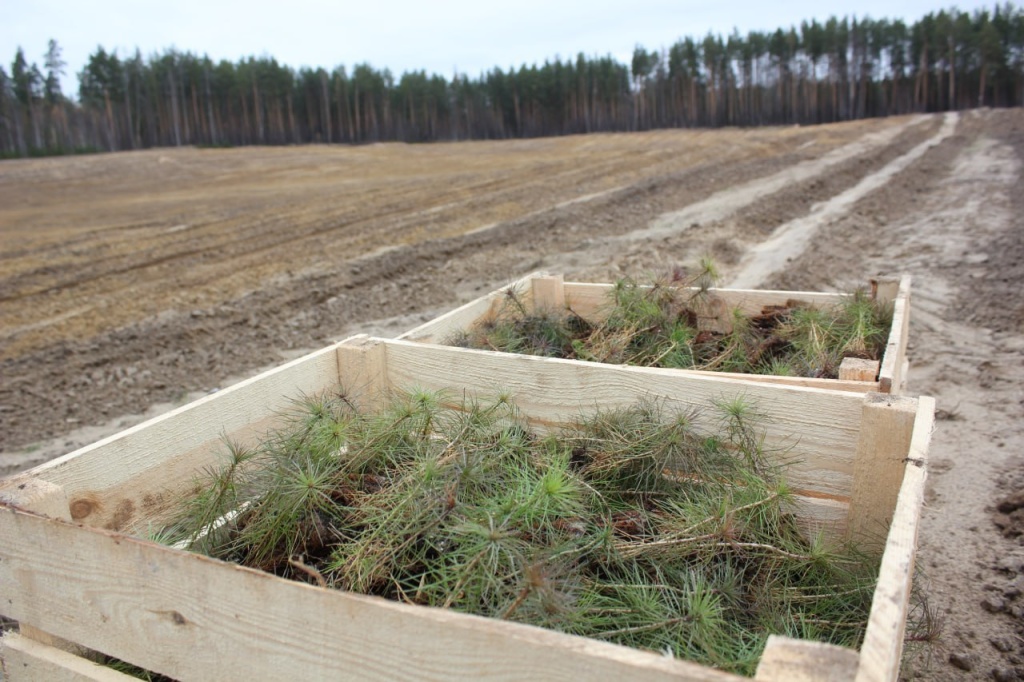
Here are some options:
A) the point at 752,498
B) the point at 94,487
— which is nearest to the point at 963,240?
the point at 752,498

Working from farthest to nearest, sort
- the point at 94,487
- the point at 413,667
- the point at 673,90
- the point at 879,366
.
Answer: the point at 673,90
the point at 879,366
the point at 94,487
the point at 413,667

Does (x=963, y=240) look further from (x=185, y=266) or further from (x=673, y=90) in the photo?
(x=673, y=90)

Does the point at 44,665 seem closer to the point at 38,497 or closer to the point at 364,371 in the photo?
the point at 38,497

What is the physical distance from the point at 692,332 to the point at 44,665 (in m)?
2.87

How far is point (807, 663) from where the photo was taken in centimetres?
119

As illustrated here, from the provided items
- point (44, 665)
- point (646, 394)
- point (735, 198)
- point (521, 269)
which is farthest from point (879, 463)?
point (735, 198)

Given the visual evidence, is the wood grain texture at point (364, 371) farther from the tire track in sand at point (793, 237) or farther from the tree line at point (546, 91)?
the tree line at point (546, 91)

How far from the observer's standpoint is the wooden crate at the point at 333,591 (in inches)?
49.6

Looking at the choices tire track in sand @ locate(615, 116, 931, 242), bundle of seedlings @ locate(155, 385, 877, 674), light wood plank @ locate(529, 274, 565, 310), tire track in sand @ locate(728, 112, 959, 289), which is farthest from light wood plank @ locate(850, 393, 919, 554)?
tire track in sand @ locate(615, 116, 931, 242)

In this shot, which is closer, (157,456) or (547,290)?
(157,456)

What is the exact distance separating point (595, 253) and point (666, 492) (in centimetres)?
911

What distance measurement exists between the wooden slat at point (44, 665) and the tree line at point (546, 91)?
6505 centimetres

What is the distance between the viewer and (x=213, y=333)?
7809 mm

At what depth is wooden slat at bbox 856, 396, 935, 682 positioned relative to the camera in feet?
4.03
